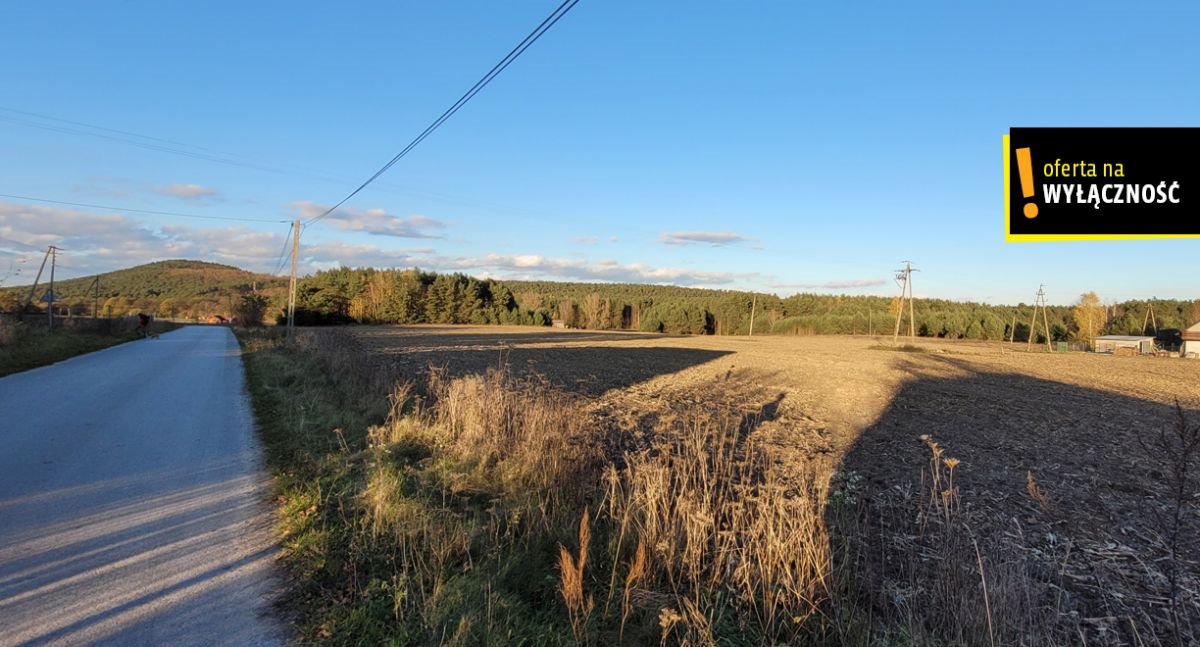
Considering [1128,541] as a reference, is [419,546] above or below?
above

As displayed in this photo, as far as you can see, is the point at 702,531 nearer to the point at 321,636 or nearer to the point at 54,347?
the point at 321,636

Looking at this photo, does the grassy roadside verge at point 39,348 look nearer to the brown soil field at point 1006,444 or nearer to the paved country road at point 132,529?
the paved country road at point 132,529

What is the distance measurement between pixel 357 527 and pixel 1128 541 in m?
7.11

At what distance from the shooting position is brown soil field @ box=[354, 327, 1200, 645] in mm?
5020

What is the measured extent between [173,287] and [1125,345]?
166 meters

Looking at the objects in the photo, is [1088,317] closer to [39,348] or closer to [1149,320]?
[1149,320]


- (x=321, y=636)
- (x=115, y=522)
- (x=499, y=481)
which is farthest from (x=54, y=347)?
(x=321, y=636)

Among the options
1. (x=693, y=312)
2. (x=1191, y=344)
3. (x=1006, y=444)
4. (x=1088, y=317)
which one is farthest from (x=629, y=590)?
(x=1088, y=317)

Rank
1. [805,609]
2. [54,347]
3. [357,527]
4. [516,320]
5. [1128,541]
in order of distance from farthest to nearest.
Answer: [516,320] < [54,347] < [1128,541] < [357,527] < [805,609]

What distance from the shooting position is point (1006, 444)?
11.0m

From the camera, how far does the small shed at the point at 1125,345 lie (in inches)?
2810

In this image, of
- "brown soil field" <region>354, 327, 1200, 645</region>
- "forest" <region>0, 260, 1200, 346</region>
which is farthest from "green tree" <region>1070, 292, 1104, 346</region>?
"brown soil field" <region>354, 327, 1200, 645</region>

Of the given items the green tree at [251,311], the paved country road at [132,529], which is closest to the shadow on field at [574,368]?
the paved country road at [132,529]

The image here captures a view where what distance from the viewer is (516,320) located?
97250mm
